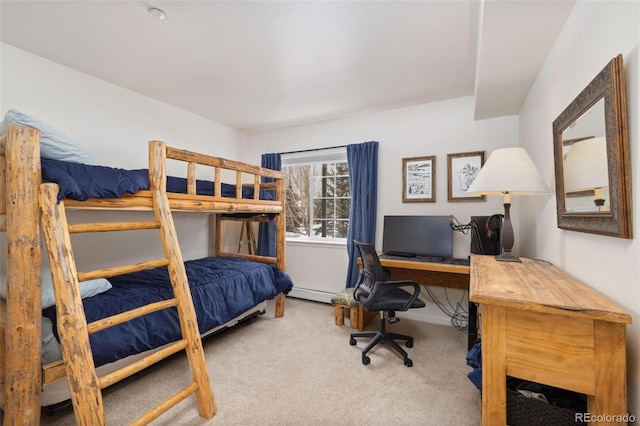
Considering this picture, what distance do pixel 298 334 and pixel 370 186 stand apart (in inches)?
73.0

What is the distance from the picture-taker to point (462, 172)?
9.60ft

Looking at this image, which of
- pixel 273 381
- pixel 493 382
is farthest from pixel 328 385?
pixel 493 382

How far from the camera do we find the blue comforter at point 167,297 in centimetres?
161

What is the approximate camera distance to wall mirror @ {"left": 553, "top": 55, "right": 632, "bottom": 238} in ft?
3.08

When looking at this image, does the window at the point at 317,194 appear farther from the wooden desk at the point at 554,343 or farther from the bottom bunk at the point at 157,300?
the wooden desk at the point at 554,343

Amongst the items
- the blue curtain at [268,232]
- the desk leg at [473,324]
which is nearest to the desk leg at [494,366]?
the desk leg at [473,324]

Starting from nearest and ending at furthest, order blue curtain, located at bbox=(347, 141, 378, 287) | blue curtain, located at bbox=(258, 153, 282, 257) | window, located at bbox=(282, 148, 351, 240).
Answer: blue curtain, located at bbox=(347, 141, 378, 287) → window, located at bbox=(282, 148, 351, 240) → blue curtain, located at bbox=(258, 153, 282, 257)

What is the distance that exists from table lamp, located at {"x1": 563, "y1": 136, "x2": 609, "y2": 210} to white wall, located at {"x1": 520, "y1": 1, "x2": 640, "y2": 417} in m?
0.15

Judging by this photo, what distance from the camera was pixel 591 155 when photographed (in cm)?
116

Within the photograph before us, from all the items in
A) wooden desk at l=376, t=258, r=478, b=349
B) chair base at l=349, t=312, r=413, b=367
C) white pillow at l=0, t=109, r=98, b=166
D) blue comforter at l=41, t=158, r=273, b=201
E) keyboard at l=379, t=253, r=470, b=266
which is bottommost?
chair base at l=349, t=312, r=413, b=367

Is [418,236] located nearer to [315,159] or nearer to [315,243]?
[315,243]

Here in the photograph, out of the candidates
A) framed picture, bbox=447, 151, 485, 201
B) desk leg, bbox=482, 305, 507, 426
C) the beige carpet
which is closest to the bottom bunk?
the beige carpet

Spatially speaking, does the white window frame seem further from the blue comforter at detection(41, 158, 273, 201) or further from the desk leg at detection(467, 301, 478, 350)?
the blue comforter at detection(41, 158, 273, 201)

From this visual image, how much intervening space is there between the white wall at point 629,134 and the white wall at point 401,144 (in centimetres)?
80
